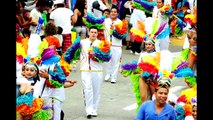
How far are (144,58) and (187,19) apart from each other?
370 centimetres

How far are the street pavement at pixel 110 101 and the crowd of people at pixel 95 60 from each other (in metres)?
0.30

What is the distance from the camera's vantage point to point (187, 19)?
11.9 m

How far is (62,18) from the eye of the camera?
13.5m

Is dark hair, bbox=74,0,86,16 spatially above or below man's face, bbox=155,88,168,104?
above

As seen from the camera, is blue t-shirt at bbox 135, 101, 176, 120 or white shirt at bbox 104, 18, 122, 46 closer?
blue t-shirt at bbox 135, 101, 176, 120

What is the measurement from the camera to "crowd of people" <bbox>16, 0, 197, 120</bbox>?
6.47m

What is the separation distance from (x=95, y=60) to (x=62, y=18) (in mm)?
3830

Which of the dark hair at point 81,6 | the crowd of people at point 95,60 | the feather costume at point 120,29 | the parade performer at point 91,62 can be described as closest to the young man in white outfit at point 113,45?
Result: the crowd of people at point 95,60

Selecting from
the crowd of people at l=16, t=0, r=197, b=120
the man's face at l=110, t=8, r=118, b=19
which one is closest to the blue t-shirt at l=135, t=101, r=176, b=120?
the crowd of people at l=16, t=0, r=197, b=120

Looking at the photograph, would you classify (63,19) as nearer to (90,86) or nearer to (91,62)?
(91,62)

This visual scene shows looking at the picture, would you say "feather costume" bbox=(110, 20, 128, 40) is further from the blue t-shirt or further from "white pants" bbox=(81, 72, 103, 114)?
the blue t-shirt

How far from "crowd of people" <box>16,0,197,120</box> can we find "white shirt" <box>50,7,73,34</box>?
0.09 feet
